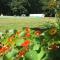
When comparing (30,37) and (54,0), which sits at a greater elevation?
(54,0)

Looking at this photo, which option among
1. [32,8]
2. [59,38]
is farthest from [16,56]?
[32,8]

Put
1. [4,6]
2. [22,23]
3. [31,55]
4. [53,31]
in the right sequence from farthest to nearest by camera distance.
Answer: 1. [4,6]
2. [22,23]
3. [53,31]
4. [31,55]

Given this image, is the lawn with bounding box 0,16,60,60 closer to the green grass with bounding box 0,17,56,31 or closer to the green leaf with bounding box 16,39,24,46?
the green leaf with bounding box 16,39,24,46

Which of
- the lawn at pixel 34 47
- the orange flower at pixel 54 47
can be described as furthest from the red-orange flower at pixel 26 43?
the orange flower at pixel 54 47

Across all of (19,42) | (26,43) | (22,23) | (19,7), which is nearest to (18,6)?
(19,7)

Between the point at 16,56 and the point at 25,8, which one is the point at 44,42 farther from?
the point at 25,8

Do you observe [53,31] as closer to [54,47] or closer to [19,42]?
[54,47]

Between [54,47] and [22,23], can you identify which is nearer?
[54,47]

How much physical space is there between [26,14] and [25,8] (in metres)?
5.43

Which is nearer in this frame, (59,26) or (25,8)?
(59,26)

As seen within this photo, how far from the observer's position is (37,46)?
238 cm

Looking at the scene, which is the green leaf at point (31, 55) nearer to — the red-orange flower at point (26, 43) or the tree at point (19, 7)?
the red-orange flower at point (26, 43)

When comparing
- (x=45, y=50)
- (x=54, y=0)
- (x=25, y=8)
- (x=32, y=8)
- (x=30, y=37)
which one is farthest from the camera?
(x=32, y=8)

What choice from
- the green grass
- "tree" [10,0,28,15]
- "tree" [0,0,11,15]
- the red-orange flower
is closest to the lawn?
the red-orange flower
